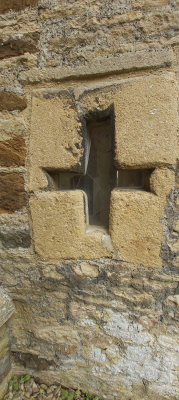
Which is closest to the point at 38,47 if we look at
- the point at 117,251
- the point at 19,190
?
the point at 19,190

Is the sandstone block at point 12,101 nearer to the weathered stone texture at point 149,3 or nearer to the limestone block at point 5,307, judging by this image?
the weathered stone texture at point 149,3

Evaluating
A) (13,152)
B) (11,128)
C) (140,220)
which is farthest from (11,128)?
(140,220)

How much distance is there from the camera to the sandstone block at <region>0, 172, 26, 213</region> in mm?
1354

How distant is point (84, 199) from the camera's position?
4.25ft

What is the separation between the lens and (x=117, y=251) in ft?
Result: 4.09

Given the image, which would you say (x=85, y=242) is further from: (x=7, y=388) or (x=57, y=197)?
(x=7, y=388)

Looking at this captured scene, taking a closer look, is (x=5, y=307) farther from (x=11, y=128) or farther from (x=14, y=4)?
(x=14, y=4)

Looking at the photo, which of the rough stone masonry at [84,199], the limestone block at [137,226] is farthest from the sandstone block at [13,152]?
the limestone block at [137,226]

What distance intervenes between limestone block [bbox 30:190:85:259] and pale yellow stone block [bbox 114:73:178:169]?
416mm

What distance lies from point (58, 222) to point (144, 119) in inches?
32.3

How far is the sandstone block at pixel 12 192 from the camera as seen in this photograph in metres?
1.35

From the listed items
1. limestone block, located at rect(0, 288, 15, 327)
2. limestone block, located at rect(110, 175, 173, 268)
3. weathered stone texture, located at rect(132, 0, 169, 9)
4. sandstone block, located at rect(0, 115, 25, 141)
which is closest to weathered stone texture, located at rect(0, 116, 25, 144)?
sandstone block, located at rect(0, 115, 25, 141)

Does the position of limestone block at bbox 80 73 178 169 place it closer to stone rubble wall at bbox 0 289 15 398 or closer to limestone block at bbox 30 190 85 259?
limestone block at bbox 30 190 85 259

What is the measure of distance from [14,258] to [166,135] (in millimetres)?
1314
